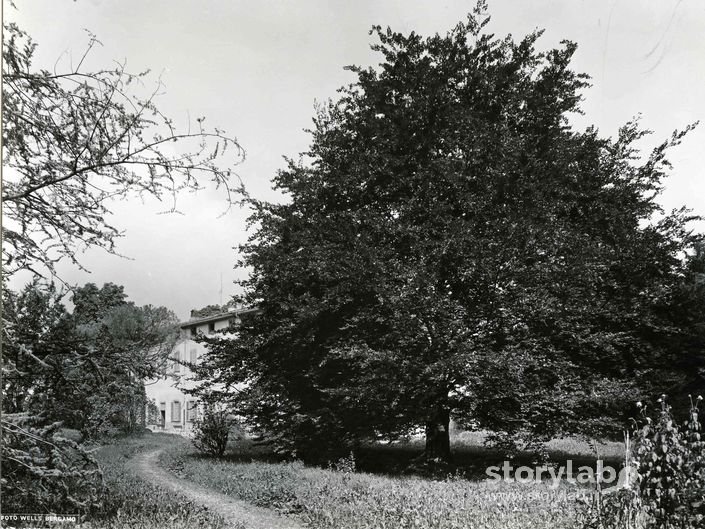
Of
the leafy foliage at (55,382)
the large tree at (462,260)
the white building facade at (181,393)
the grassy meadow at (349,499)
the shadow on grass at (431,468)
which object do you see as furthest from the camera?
the white building facade at (181,393)

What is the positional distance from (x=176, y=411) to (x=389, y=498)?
27.0 metres

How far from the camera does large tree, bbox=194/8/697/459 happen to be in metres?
11.9

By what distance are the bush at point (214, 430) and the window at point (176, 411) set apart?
52.8 feet

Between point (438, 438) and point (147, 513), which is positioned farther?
point (438, 438)

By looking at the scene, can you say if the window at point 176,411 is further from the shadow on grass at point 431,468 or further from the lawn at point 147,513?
the lawn at point 147,513

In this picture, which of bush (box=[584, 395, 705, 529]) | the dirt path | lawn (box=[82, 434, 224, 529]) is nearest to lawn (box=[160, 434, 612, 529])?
the dirt path

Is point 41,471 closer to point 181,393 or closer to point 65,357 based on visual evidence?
point 65,357

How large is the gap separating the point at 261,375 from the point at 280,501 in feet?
21.1

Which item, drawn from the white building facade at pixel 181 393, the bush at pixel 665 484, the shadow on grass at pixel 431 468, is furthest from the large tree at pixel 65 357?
the white building facade at pixel 181 393

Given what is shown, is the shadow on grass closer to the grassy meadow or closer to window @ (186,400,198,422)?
the grassy meadow

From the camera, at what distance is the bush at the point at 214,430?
17141 millimetres

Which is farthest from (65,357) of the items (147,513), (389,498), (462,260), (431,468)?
(431,468)

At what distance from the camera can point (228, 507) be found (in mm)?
9922

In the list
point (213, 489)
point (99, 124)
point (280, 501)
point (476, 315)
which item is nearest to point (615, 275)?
point (476, 315)
